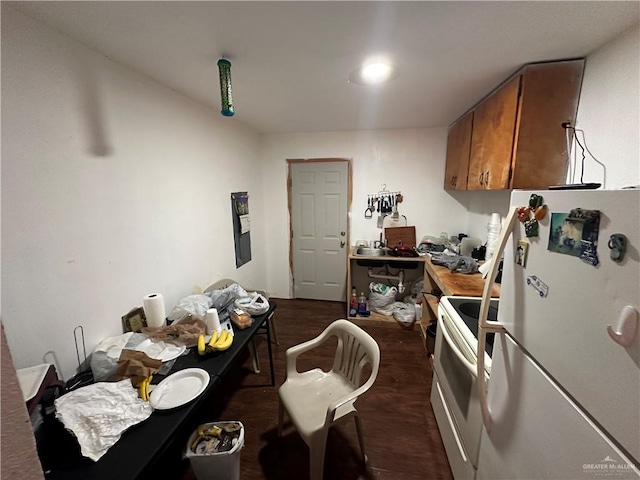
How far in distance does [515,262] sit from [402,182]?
8.31 feet

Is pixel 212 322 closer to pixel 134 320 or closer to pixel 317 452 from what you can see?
pixel 134 320

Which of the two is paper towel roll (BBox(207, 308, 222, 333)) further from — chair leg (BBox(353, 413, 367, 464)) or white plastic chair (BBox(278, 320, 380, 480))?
chair leg (BBox(353, 413, 367, 464))

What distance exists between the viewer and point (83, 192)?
128 cm

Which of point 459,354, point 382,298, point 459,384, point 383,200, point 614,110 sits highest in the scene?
point 614,110

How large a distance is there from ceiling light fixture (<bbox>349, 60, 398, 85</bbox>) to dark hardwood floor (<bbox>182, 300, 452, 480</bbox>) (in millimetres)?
2302

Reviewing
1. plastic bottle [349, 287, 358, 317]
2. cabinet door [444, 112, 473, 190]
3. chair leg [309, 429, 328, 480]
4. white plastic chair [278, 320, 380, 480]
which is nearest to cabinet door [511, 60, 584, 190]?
cabinet door [444, 112, 473, 190]

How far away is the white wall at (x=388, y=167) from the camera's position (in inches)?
125

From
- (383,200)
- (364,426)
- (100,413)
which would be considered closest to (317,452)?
(364,426)

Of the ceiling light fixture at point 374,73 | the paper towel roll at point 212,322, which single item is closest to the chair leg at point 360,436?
the paper towel roll at point 212,322

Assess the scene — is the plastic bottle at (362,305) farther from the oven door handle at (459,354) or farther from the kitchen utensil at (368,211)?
the oven door handle at (459,354)

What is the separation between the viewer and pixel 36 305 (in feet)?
3.63

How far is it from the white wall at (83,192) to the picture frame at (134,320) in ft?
0.15

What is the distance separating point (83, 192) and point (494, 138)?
2.50 metres

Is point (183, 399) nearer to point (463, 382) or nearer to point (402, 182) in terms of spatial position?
point (463, 382)
